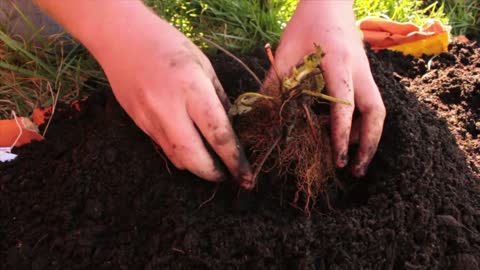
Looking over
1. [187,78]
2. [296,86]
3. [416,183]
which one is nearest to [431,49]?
[416,183]

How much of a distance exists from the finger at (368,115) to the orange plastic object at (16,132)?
95cm

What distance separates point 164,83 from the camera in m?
0.98

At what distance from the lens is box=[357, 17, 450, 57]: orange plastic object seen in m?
1.80

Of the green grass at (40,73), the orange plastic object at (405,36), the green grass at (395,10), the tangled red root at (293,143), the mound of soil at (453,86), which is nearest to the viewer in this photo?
the tangled red root at (293,143)

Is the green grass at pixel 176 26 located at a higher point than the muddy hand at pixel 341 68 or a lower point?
lower

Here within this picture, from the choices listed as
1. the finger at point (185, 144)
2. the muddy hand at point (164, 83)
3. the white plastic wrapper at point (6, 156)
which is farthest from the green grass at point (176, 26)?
the finger at point (185, 144)

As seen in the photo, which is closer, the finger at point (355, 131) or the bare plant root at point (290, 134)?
the bare plant root at point (290, 134)

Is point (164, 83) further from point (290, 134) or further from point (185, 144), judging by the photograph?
point (290, 134)

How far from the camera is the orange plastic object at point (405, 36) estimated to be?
1.80 meters

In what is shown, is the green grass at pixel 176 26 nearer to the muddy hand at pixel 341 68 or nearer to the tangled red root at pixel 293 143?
the muddy hand at pixel 341 68

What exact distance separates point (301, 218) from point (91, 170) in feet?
1.81

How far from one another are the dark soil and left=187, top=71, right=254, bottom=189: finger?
5.9 inches

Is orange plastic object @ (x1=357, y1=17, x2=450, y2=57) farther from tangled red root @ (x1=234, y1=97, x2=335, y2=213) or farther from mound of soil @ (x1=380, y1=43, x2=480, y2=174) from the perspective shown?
tangled red root @ (x1=234, y1=97, x2=335, y2=213)

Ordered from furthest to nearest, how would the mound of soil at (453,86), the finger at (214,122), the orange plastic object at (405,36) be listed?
the orange plastic object at (405,36) → the mound of soil at (453,86) → the finger at (214,122)
